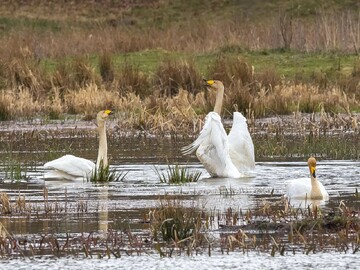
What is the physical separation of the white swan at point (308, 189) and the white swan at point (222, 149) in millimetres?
2020

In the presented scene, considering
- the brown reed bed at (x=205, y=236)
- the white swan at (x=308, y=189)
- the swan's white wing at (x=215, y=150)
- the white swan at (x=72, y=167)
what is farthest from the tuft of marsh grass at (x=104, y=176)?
the brown reed bed at (x=205, y=236)

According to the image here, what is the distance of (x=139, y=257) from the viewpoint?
8.96m

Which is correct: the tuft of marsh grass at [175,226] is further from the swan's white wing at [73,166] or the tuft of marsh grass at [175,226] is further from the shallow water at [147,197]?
the swan's white wing at [73,166]

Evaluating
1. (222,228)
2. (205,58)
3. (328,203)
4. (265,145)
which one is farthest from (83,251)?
(205,58)

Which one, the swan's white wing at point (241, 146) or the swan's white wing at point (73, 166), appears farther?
the swan's white wing at point (241, 146)

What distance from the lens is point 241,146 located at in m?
14.6

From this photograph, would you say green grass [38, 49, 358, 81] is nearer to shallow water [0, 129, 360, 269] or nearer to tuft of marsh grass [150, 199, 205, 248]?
shallow water [0, 129, 360, 269]

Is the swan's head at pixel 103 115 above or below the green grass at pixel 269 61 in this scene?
below

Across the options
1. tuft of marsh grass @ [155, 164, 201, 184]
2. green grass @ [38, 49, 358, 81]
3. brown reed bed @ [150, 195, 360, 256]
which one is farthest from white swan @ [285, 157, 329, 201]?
green grass @ [38, 49, 358, 81]

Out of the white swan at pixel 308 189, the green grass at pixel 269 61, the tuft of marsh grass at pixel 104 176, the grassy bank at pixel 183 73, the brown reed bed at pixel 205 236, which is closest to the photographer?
the brown reed bed at pixel 205 236

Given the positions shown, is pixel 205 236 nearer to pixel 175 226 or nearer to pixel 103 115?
pixel 175 226

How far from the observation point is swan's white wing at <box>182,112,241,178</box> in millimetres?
14141

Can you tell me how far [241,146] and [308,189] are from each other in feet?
9.30

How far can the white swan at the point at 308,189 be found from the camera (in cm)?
1173
